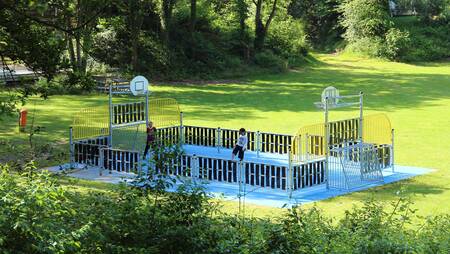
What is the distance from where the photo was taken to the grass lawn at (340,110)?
19.2 m

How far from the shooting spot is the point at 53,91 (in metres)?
40.8

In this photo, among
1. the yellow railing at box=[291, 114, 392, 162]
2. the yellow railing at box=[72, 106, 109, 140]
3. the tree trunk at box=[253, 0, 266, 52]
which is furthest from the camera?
the tree trunk at box=[253, 0, 266, 52]

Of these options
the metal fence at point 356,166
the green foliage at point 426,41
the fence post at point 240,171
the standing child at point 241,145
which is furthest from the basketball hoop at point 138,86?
the green foliage at point 426,41

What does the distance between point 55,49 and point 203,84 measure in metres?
32.2

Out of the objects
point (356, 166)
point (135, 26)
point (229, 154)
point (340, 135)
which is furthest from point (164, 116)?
point (135, 26)

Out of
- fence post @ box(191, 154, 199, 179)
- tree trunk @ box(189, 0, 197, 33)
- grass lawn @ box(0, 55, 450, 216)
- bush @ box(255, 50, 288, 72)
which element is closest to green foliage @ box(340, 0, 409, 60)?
grass lawn @ box(0, 55, 450, 216)

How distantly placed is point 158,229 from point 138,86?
1543cm

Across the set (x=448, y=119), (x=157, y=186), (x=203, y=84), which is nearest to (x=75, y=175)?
(x=157, y=186)

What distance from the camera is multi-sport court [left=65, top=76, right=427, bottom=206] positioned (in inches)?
749

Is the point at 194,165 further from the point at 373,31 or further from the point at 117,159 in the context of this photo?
the point at 373,31

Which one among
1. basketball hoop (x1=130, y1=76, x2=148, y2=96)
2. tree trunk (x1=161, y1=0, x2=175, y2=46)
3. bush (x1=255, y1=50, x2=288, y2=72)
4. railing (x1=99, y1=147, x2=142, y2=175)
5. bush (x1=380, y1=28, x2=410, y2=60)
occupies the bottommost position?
railing (x1=99, y1=147, x2=142, y2=175)

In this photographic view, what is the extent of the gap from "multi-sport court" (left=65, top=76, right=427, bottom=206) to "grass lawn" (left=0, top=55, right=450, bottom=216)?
3.01 ft

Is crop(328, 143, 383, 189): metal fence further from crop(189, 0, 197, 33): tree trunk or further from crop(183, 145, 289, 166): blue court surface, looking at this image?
crop(189, 0, 197, 33): tree trunk

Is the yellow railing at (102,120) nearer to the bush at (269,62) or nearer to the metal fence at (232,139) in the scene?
the metal fence at (232,139)
